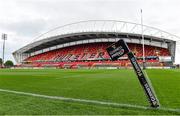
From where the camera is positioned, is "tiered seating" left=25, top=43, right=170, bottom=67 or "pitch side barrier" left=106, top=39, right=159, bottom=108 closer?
"pitch side barrier" left=106, top=39, right=159, bottom=108

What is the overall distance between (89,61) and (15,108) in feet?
256

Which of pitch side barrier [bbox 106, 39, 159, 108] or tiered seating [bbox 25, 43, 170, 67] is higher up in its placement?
tiered seating [bbox 25, 43, 170, 67]

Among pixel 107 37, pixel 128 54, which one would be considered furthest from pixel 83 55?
pixel 128 54

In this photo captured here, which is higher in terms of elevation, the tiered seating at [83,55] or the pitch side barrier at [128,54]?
the tiered seating at [83,55]

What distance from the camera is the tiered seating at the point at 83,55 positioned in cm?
7888

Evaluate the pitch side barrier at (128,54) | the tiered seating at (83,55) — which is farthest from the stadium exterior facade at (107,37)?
the pitch side barrier at (128,54)

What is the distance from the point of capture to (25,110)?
5.91 m

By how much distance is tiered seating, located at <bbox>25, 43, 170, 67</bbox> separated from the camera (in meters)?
78.9

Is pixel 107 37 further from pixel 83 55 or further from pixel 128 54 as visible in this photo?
pixel 128 54

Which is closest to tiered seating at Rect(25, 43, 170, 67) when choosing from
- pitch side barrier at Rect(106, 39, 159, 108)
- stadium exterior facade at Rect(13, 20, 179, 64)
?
stadium exterior facade at Rect(13, 20, 179, 64)

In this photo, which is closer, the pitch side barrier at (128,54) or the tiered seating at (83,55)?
the pitch side barrier at (128,54)

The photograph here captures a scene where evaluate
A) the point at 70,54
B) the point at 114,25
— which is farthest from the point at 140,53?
the point at 70,54

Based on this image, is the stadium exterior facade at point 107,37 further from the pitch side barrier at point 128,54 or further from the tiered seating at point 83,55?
the pitch side barrier at point 128,54

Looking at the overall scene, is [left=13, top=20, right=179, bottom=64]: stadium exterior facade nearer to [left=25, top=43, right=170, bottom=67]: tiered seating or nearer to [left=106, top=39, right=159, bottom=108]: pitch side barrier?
[left=25, top=43, right=170, bottom=67]: tiered seating
